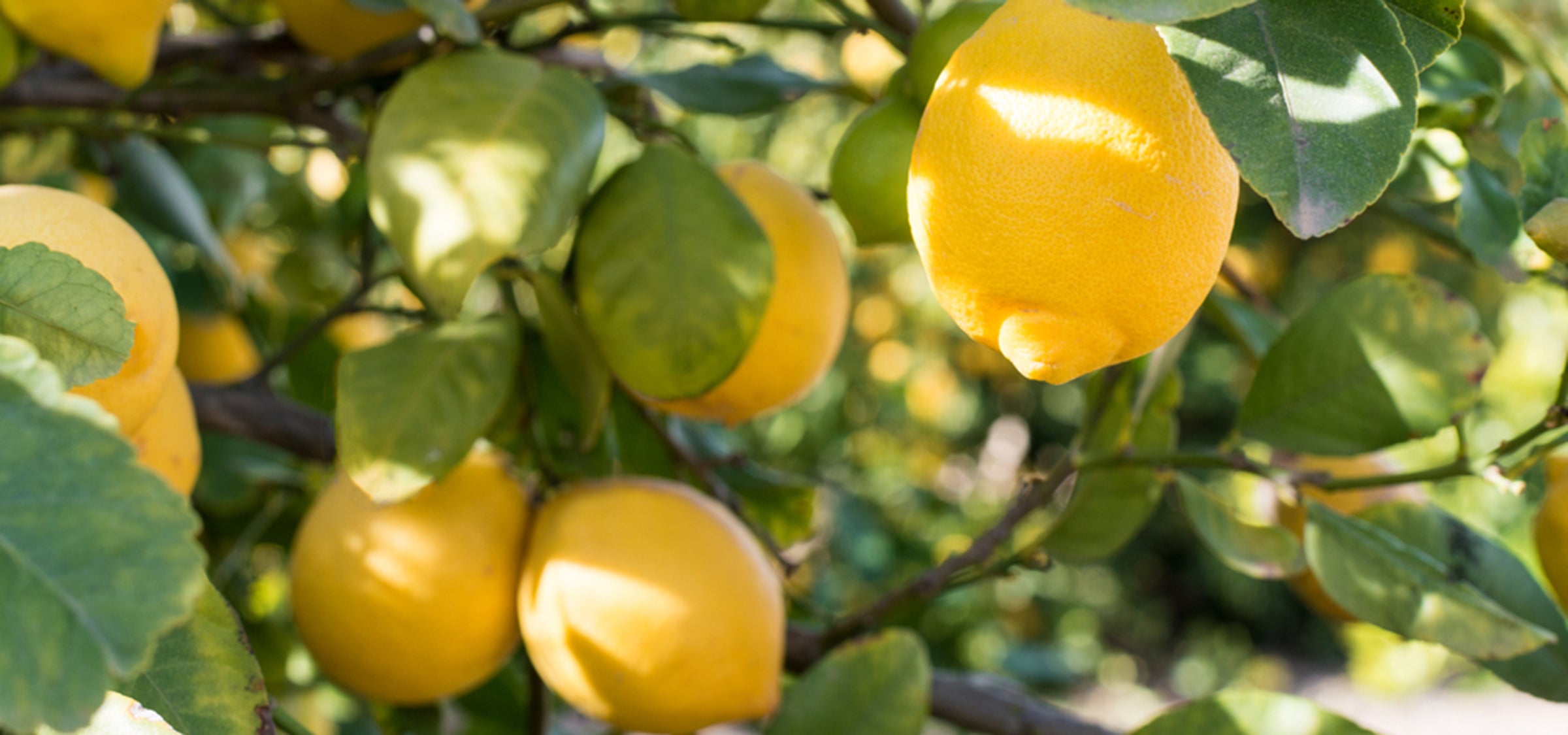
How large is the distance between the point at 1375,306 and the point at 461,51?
0.43 metres

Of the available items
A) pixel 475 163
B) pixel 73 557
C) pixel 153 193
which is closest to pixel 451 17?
pixel 475 163

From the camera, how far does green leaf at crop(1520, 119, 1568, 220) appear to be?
1.35 feet

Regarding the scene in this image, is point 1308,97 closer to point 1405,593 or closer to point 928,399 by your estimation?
point 1405,593

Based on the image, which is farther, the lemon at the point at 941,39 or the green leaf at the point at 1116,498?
the green leaf at the point at 1116,498

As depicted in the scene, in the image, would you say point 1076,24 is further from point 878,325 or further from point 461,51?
point 878,325

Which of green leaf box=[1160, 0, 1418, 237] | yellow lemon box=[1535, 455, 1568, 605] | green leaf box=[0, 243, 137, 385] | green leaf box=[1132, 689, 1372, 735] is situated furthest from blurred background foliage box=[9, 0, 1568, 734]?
green leaf box=[0, 243, 137, 385]

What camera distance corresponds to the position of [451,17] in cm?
46

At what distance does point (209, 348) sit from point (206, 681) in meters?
0.60

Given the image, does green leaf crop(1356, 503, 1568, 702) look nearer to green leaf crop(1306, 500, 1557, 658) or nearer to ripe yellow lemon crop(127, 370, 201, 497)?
green leaf crop(1306, 500, 1557, 658)

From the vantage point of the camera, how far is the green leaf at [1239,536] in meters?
0.52

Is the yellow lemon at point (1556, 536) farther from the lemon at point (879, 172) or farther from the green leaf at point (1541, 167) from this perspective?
the lemon at point (879, 172)

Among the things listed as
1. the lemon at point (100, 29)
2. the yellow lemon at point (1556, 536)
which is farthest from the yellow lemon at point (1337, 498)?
the lemon at point (100, 29)

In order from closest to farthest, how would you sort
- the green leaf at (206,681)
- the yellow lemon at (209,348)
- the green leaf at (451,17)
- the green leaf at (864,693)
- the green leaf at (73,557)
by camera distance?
the green leaf at (73,557), the green leaf at (206,681), the green leaf at (451,17), the green leaf at (864,693), the yellow lemon at (209,348)

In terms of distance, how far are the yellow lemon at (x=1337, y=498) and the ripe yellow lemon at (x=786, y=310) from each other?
28 cm
